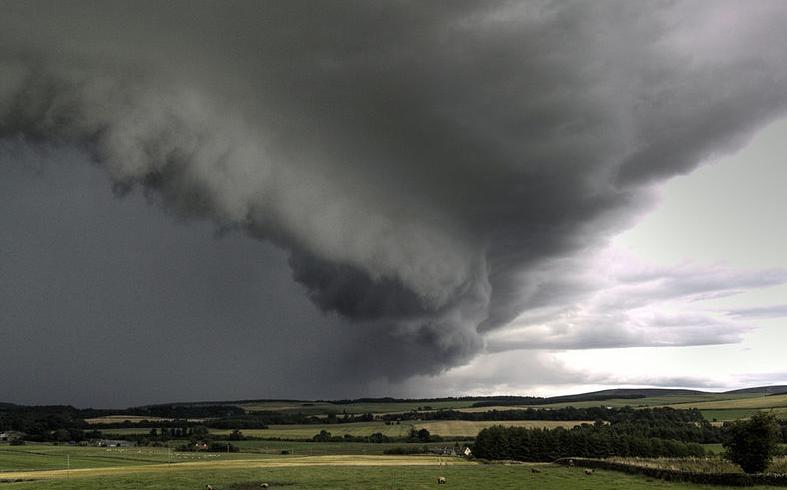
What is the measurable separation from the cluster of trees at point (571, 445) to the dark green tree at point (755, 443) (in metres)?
63.9

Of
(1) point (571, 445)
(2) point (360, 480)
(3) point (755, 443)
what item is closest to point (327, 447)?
(1) point (571, 445)

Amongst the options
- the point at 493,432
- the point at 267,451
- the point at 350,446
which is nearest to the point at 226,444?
the point at 267,451

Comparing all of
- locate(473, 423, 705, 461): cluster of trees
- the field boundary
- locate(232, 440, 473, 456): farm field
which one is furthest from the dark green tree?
locate(232, 440, 473, 456): farm field

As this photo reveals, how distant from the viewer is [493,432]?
14838 cm

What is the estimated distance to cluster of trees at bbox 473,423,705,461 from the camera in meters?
131

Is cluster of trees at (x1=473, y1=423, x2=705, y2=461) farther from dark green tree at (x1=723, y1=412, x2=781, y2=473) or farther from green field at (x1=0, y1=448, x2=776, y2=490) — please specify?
dark green tree at (x1=723, y1=412, x2=781, y2=473)

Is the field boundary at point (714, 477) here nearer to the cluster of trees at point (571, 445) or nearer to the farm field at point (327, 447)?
the cluster of trees at point (571, 445)

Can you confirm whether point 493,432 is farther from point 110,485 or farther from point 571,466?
point 110,485

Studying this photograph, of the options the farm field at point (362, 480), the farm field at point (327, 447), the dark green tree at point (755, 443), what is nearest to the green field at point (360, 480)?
the farm field at point (362, 480)

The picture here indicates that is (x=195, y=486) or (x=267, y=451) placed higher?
(x=195, y=486)

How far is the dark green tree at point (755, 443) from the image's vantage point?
6794cm

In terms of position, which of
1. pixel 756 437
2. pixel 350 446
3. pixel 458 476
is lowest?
pixel 350 446

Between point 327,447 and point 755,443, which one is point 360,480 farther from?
point 327,447

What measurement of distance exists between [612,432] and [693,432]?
118 ft
